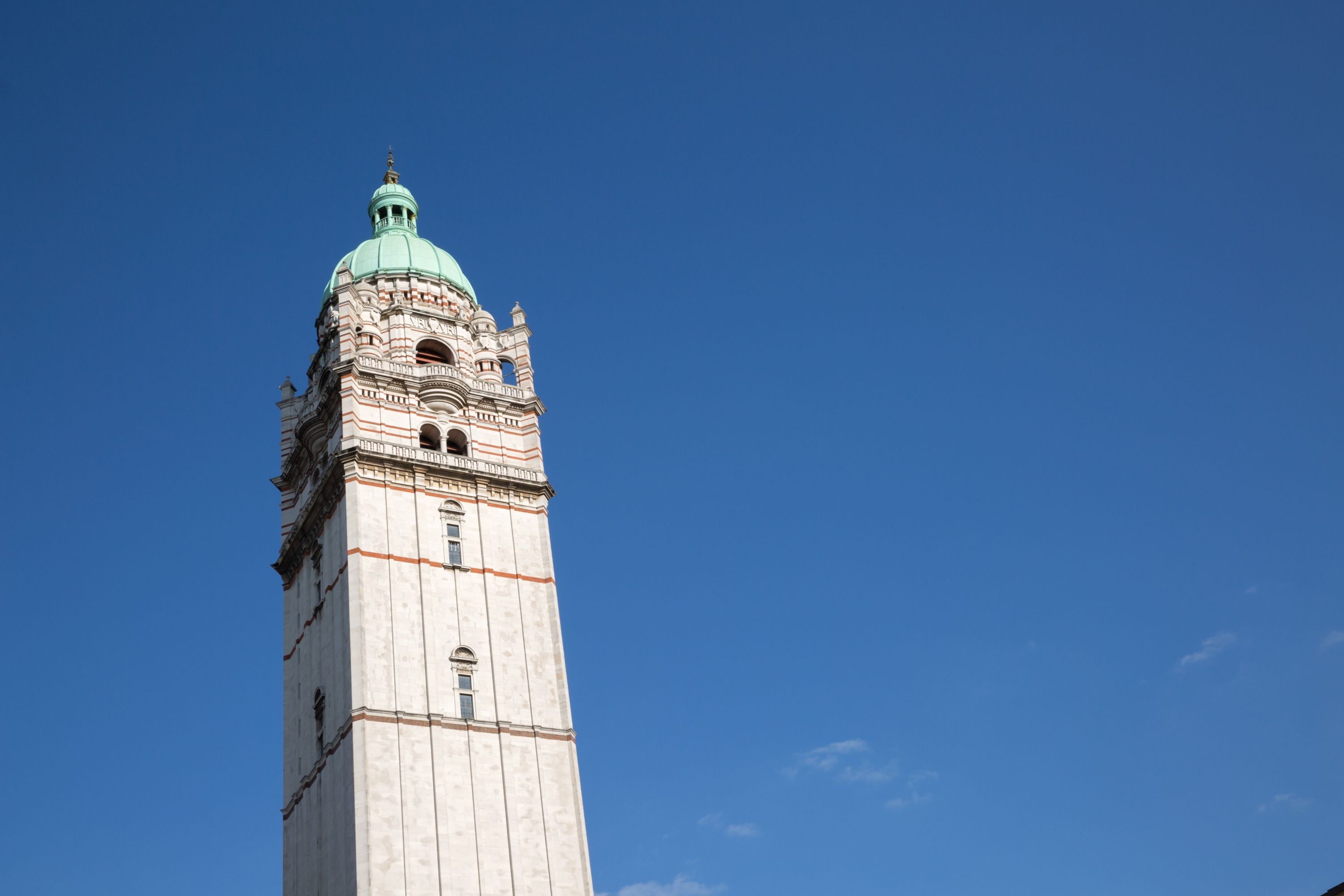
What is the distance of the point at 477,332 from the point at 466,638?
17.7 metres

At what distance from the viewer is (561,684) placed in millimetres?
61000

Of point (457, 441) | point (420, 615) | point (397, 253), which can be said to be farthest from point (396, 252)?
point (420, 615)

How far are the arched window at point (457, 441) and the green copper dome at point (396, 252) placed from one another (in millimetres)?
9681

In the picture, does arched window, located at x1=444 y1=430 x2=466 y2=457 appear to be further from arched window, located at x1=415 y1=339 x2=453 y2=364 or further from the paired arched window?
arched window, located at x1=415 y1=339 x2=453 y2=364

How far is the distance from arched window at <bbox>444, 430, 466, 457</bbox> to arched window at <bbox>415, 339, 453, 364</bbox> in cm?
483

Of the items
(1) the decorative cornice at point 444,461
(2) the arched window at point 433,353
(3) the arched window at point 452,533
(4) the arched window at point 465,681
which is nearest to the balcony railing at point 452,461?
(1) the decorative cornice at point 444,461

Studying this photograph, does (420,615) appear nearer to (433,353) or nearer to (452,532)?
(452,532)

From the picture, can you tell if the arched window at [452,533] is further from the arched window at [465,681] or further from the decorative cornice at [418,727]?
the decorative cornice at [418,727]

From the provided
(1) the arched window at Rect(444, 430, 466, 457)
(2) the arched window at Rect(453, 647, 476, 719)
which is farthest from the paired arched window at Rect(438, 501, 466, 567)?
(2) the arched window at Rect(453, 647, 476, 719)

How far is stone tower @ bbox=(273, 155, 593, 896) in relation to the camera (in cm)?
5541

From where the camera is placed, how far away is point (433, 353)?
2822 inches

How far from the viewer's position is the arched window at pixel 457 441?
6712 centimetres

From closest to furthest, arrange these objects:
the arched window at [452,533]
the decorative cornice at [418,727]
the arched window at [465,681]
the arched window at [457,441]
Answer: the decorative cornice at [418,727] → the arched window at [465,681] → the arched window at [452,533] → the arched window at [457,441]

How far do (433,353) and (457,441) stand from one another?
622 cm
